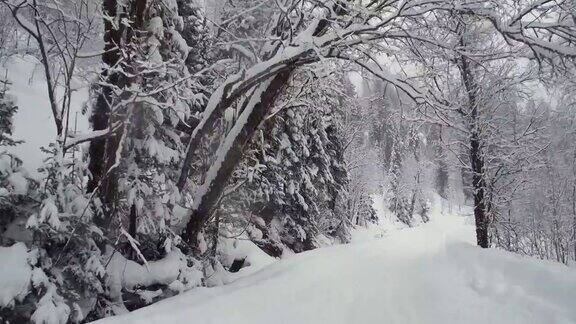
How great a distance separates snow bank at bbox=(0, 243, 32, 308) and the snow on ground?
146 cm

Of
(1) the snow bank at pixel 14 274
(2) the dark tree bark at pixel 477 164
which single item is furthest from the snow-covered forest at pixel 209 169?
(2) the dark tree bark at pixel 477 164

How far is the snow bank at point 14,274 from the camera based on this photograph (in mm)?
4055

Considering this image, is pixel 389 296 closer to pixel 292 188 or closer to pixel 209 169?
pixel 209 169

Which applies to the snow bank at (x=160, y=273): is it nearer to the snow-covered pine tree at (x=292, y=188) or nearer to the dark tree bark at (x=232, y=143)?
the dark tree bark at (x=232, y=143)

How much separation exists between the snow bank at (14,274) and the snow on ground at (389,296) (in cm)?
146

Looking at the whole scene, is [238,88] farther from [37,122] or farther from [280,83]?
[37,122]

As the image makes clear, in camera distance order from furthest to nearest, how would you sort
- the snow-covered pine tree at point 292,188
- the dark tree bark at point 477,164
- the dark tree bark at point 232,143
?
1. the snow-covered pine tree at point 292,188
2. the dark tree bark at point 477,164
3. the dark tree bark at point 232,143

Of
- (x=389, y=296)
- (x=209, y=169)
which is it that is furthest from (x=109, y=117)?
(x=389, y=296)

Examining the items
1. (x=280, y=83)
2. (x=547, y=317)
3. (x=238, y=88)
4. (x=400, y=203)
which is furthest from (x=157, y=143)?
(x=400, y=203)

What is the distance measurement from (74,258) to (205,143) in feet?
12.5

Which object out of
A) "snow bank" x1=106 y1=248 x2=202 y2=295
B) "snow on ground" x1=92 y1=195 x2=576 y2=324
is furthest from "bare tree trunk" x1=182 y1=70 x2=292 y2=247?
"snow on ground" x1=92 y1=195 x2=576 y2=324

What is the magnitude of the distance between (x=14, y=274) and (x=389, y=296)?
3.67 metres

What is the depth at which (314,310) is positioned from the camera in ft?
11.5

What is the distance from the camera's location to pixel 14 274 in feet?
13.6
